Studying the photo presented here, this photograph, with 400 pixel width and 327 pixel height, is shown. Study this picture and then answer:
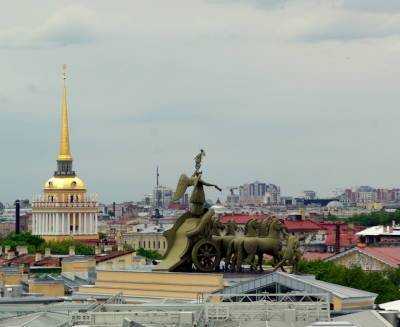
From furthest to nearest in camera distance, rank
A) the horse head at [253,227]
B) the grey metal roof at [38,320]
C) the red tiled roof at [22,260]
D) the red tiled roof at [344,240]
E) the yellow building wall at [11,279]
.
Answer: the red tiled roof at [344,240], the red tiled roof at [22,260], the yellow building wall at [11,279], the horse head at [253,227], the grey metal roof at [38,320]

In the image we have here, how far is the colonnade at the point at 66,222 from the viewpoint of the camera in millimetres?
174500

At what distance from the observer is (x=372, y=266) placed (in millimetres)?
106000

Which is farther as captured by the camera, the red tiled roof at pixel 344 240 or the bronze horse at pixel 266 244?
the red tiled roof at pixel 344 240

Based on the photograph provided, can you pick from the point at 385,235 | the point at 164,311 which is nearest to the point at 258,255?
the point at 164,311

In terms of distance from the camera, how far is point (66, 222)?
174625 mm

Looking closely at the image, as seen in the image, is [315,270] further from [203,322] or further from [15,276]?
[203,322]

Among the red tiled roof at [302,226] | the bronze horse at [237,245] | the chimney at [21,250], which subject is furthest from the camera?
the red tiled roof at [302,226]

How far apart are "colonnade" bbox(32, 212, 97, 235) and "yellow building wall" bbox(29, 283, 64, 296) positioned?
108 meters

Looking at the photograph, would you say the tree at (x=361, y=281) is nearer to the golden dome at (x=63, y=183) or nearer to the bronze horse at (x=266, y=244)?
the bronze horse at (x=266, y=244)

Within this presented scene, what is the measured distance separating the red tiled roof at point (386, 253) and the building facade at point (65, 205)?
60.1m

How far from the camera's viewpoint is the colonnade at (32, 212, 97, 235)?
174500 mm

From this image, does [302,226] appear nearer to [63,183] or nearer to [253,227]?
[63,183]

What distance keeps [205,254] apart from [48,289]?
30.1 feet

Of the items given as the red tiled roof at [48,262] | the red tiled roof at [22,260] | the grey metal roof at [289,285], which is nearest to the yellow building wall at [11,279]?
the red tiled roof at [48,262]
